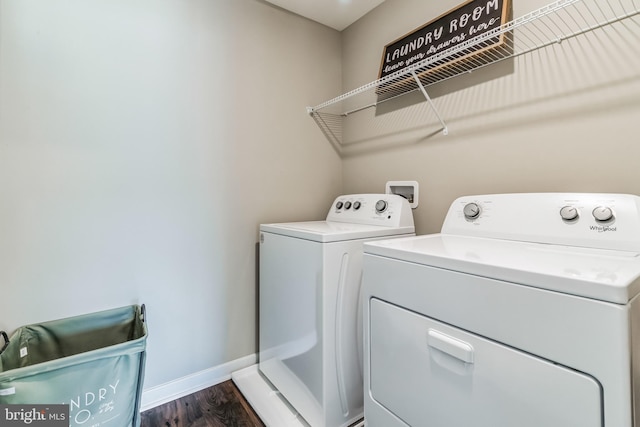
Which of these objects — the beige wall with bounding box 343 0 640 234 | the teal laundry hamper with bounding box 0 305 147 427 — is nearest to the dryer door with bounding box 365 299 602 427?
the beige wall with bounding box 343 0 640 234

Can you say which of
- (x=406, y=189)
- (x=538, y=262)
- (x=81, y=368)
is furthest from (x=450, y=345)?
(x=81, y=368)

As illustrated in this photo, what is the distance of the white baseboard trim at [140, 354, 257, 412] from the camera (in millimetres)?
1445

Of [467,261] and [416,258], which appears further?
[416,258]

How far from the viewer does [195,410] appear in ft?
4.68

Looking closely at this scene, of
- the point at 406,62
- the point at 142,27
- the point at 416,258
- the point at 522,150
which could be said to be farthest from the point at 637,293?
the point at 142,27

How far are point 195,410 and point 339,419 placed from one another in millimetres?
719

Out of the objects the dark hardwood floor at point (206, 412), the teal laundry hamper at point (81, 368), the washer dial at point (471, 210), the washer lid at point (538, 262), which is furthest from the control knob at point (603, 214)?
the teal laundry hamper at point (81, 368)

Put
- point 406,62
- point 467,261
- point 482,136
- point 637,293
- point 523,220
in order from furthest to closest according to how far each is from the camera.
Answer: point 406,62
point 482,136
point 523,220
point 467,261
point 637,293

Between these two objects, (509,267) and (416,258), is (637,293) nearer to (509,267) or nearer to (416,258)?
(509,267)

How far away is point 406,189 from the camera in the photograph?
1.70 meters

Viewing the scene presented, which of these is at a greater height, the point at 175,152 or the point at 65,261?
the point at 175,152

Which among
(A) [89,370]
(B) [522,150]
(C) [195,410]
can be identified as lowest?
(C) [195,410]

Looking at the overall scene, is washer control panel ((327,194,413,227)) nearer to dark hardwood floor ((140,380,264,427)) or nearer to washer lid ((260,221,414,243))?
washer lid ((260,221,414,243))

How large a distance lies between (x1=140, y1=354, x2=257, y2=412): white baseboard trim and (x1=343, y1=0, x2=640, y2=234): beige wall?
1321 millimetres
